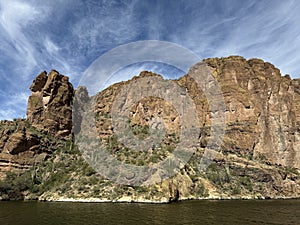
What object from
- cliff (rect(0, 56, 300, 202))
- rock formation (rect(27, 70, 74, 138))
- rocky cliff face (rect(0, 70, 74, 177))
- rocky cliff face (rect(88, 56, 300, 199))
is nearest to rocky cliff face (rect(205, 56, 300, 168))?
rocky cliff face (rect(88, 56, 300, 199))

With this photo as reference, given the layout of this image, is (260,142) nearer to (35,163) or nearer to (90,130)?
(90,130)

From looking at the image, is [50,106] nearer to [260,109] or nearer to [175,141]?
[175,141]

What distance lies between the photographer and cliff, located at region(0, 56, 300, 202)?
7269 centimetres

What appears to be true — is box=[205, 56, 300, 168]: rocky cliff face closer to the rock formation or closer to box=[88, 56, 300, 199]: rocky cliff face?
box=[88, 56, 300, 199]: rocky cliff face

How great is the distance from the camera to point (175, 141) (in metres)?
122

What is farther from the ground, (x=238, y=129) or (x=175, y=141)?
(x=238, y=129)

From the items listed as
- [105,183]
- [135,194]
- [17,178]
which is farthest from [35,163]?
[135,194]

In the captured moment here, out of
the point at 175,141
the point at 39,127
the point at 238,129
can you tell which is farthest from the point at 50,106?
the point at 238,129

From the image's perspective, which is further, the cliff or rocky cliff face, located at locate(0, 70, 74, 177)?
rocky cliff face, located at locate(0, 70, 74, 177)

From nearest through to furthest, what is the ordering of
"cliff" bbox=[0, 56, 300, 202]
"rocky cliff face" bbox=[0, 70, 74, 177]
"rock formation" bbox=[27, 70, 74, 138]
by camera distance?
"cliff" bbox=[0, 56, 300, 202]
"rocky cliff face" bbox=[0, 70, 74, 177]
"rock formation" bbox=[27, 70, 74, 138]

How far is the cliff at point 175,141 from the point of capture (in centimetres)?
7269

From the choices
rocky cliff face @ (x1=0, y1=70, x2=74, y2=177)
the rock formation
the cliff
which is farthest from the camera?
the rock formation

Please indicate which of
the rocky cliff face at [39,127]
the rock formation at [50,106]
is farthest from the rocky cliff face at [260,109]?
the rocky cliff face at [39,127]

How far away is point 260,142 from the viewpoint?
116312 millimetres
